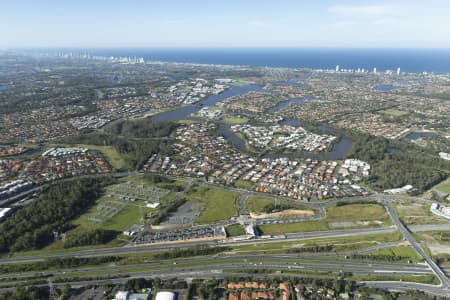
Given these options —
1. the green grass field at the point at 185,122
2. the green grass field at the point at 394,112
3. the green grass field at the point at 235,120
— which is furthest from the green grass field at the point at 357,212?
the green grass field at the point at 394,112

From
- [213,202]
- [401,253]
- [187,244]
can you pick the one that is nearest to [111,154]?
[213,202]

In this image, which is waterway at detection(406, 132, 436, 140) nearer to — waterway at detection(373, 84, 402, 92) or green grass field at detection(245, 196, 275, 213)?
green grass field at detection(245, 196, 275, 213)

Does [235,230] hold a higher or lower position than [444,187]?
lower

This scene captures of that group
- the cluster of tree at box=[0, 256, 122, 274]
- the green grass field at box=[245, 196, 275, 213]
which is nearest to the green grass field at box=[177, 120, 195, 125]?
the green grass field at box=[245, 196, 275, 213]

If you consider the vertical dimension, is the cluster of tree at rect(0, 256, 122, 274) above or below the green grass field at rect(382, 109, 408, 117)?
below

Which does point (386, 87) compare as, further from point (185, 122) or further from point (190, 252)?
point (190, 252)

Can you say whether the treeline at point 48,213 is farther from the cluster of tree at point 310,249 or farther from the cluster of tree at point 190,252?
the cluster of tree at point 310,249
